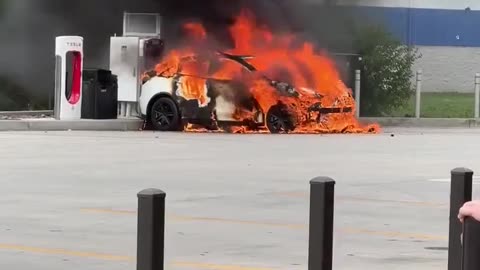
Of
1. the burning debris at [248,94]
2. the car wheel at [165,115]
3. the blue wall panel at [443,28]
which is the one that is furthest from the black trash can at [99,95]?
Result: the blue wall panel at [443,28]

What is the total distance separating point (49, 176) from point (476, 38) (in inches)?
1513

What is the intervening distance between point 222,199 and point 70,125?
36.6 feet

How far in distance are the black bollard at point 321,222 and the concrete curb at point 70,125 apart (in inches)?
616

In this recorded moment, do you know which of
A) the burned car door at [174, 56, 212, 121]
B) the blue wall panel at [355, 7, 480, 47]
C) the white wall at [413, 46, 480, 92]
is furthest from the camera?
the white wall at [413, 46, 480, 92]

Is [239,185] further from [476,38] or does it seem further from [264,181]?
[476,38]

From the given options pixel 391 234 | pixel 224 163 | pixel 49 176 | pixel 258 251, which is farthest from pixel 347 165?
pixel 258 251

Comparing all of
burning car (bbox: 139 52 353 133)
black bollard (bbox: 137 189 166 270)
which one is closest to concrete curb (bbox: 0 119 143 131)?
burning car (bbox: 139 52 353 133)

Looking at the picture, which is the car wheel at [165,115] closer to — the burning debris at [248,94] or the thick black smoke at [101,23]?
Answer: the burning debris at [248,94]

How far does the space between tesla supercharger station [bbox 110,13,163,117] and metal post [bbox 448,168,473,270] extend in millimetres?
17332

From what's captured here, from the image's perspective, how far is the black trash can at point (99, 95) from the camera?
22.6 meters

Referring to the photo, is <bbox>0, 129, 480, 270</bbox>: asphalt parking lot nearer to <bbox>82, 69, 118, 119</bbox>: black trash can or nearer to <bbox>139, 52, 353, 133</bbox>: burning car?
<bbox>139, 52, 353, 133</bbox>: burning car

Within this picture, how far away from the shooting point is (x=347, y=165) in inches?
580

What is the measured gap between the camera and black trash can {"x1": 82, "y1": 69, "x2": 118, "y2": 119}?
22609mm

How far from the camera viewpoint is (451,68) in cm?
4894
